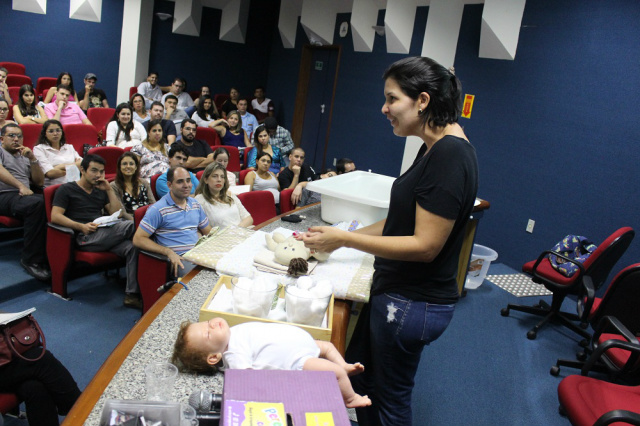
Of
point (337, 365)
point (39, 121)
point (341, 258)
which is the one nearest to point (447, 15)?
point (341, 258)

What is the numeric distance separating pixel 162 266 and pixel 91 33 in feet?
24.1

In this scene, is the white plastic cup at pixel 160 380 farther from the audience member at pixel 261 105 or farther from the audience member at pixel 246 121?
the audience member at pixel 261 105

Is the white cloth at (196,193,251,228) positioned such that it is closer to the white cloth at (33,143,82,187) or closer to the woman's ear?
the white cloth at (33,143,82,187)

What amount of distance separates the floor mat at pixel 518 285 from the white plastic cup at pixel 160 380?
12.9ft

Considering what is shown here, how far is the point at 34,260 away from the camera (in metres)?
3.33

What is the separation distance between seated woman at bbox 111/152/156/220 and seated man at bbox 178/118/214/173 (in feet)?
4.28

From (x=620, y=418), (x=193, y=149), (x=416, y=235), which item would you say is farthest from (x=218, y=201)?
(x=620, y=418)

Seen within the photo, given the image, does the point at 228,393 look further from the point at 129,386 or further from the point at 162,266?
the point at 162,266

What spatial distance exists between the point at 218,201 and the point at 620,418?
2.56 m

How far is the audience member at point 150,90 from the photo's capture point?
313 inches

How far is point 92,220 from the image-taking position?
10.9ft

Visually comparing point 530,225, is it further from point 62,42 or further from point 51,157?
point 62,42

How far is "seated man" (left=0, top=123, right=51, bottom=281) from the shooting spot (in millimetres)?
3301

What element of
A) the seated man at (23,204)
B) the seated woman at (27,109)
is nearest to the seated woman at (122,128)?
the seated woman at (27,109)
